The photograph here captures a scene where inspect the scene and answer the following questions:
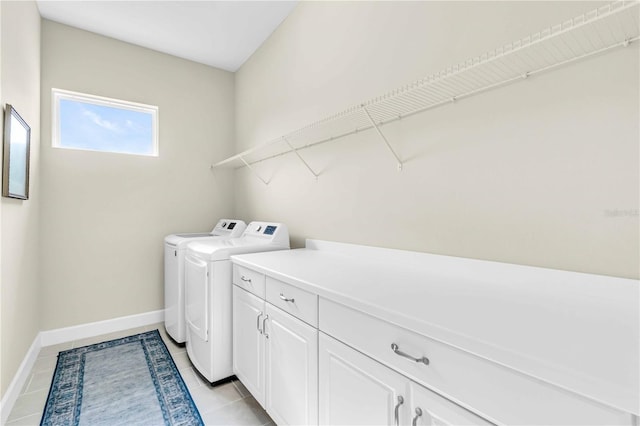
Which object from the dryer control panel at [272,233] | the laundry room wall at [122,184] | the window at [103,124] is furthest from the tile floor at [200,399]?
the window at [103,124]

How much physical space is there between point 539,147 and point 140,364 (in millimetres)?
2822

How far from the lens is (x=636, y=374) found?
21.5 inches

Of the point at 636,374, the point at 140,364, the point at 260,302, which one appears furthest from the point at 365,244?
the point at 140,364

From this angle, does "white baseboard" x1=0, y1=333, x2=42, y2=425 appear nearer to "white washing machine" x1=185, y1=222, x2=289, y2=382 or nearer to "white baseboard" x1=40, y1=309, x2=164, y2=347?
"white baseboard" x1=40, y1=309, x2=164, y2=347

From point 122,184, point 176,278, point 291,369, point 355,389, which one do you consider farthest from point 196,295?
point 122,184

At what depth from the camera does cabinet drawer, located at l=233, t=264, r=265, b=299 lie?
162cm

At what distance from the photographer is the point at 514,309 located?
0.90 meters

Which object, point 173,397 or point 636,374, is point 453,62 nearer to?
point 636,374

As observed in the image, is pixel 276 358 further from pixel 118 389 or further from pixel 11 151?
pixel 11 151

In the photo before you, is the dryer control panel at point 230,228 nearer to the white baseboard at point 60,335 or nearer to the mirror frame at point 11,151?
the white baseboard at point 60,335

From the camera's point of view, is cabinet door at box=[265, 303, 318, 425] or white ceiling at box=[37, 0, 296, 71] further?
white ceiling at box=[37, 0, 296, 71]

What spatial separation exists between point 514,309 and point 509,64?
86 cm

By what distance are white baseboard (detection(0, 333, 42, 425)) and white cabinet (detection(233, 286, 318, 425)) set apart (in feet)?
4.05

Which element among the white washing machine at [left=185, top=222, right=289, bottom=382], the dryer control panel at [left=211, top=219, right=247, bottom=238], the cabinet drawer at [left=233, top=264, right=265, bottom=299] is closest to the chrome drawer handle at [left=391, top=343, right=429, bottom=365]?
the cabinet drawer at [left=233, top=264, right=265, bottom=299]
